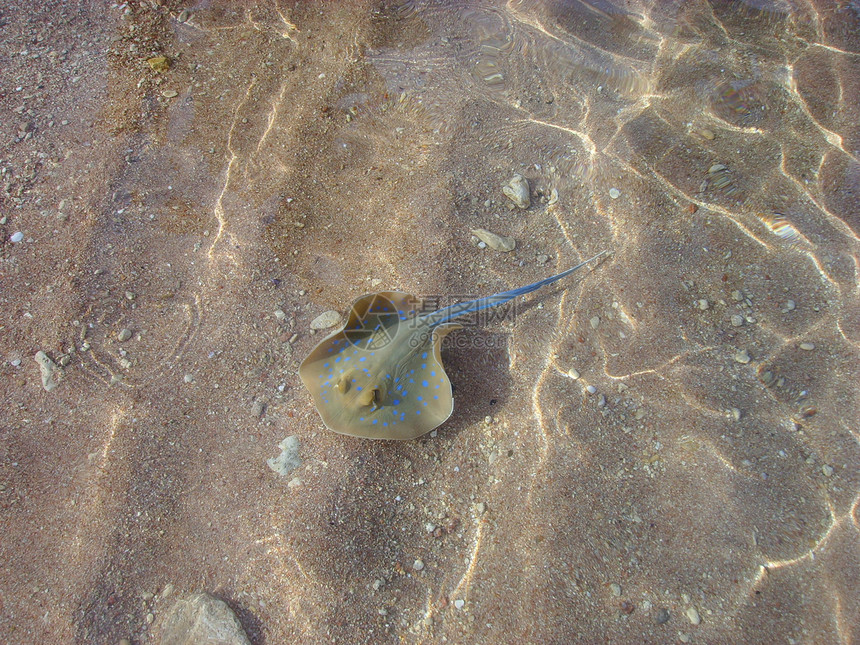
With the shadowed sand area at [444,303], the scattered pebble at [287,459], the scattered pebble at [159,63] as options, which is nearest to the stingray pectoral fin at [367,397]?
the shadowed sand area at [444,303]

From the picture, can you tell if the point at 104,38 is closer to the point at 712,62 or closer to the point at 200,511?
the point at 200,511

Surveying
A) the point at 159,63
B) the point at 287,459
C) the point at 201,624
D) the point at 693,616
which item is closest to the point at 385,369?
the point at 287,459

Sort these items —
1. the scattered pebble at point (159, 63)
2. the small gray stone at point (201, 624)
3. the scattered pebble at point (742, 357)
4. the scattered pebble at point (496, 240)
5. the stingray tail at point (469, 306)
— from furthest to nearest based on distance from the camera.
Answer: the scattered pebble at point (159, 63)
the scattered pebble at point (496, 240)
the scattered pebble at point (742, 357)
the stingray tail at point (469, 306)
the small gray stone at point (201, 624)

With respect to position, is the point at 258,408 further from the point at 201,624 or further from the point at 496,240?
the point at 496,240

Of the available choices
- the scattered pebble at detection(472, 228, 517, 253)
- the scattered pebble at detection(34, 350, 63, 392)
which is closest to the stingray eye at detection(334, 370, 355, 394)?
the scattered pebble at detection(472, 228, 517, 253)

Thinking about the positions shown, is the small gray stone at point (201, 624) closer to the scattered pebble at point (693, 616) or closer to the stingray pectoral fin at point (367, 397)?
the stingray pectoral fin at point (367, 397)

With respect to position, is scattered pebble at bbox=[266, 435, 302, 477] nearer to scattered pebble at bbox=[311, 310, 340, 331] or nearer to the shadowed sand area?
the shadowed sand area

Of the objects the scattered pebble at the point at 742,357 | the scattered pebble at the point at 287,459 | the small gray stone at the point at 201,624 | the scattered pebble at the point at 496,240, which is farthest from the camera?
the scattered pebble at the point at 496,240
